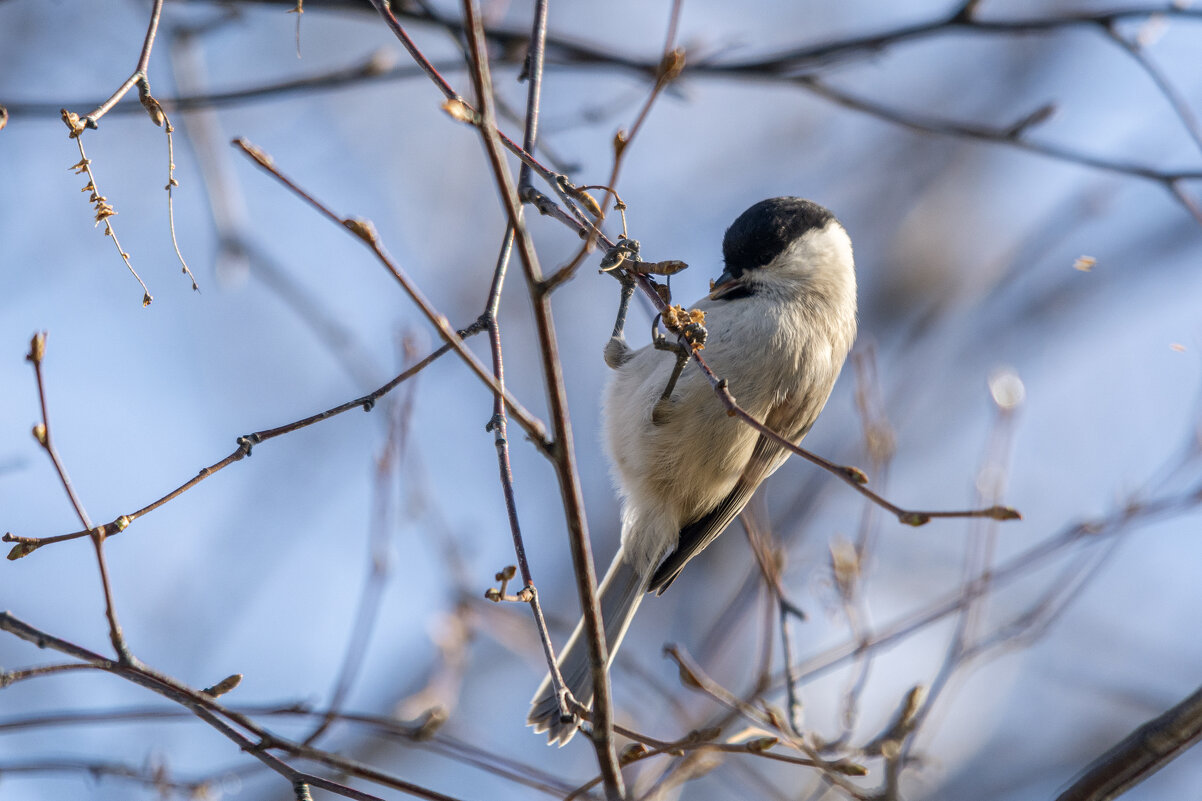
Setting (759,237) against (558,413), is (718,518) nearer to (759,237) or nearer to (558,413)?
(759,237)

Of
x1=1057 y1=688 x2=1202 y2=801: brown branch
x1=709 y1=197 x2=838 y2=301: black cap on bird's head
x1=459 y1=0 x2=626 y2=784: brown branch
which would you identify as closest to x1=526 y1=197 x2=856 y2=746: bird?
x1=709 y1=197 x2=838 y2=301: black cap on bird's head

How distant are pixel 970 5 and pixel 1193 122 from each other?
570mm

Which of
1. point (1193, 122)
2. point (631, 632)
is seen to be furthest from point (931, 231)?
point (1193, 122)

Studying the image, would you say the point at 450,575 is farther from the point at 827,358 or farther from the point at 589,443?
the point at 589,443

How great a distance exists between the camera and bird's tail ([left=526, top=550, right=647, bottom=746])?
2.33 metres

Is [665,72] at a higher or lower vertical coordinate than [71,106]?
lower

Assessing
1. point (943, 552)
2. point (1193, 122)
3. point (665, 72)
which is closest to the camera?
point (665, 72)

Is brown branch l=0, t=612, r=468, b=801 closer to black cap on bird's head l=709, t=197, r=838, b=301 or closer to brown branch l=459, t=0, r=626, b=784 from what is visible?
brown branch l=459, t=0, r=626, b=784

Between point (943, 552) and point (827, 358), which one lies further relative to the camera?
point (943, 552)

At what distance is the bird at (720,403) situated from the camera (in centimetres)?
260

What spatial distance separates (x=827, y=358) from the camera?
8.94 feet

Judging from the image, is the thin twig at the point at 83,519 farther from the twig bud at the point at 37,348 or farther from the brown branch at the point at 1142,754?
the brown branch at the point at 1142,754

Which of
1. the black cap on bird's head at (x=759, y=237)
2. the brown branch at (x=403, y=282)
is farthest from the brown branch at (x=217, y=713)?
the black cap on bird's head at (x=759, y=237)

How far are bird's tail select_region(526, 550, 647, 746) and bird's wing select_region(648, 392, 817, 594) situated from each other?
67 mm
